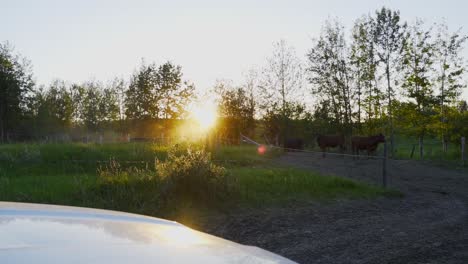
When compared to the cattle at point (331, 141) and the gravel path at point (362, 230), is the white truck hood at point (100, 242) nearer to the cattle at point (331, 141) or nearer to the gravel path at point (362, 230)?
the gravel path at point (362, 230)

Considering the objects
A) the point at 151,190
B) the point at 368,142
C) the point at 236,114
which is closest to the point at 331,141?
the point at 368,142

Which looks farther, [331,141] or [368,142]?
[331,141]

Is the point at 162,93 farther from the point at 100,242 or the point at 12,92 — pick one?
the point at 100,242

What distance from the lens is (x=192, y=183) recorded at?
857 cm

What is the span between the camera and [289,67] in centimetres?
3155

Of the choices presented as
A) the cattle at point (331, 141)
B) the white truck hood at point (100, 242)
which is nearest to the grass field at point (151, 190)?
the white truck hood at point (100, 242)

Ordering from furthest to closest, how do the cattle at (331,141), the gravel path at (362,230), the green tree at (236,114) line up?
the green tree at (236,114) < the cattle at (331,141) < the gravel path at (362,230)

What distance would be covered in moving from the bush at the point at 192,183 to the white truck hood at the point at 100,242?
22.1 ft

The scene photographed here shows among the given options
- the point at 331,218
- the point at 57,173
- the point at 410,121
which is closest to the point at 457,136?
the point at 410,121

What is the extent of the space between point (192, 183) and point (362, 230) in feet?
12.0

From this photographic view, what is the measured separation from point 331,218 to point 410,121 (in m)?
19.4

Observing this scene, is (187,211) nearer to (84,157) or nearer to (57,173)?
(57,173)

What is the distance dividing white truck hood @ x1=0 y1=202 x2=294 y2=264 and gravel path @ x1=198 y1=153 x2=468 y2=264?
12.2ft

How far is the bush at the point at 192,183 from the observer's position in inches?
330
